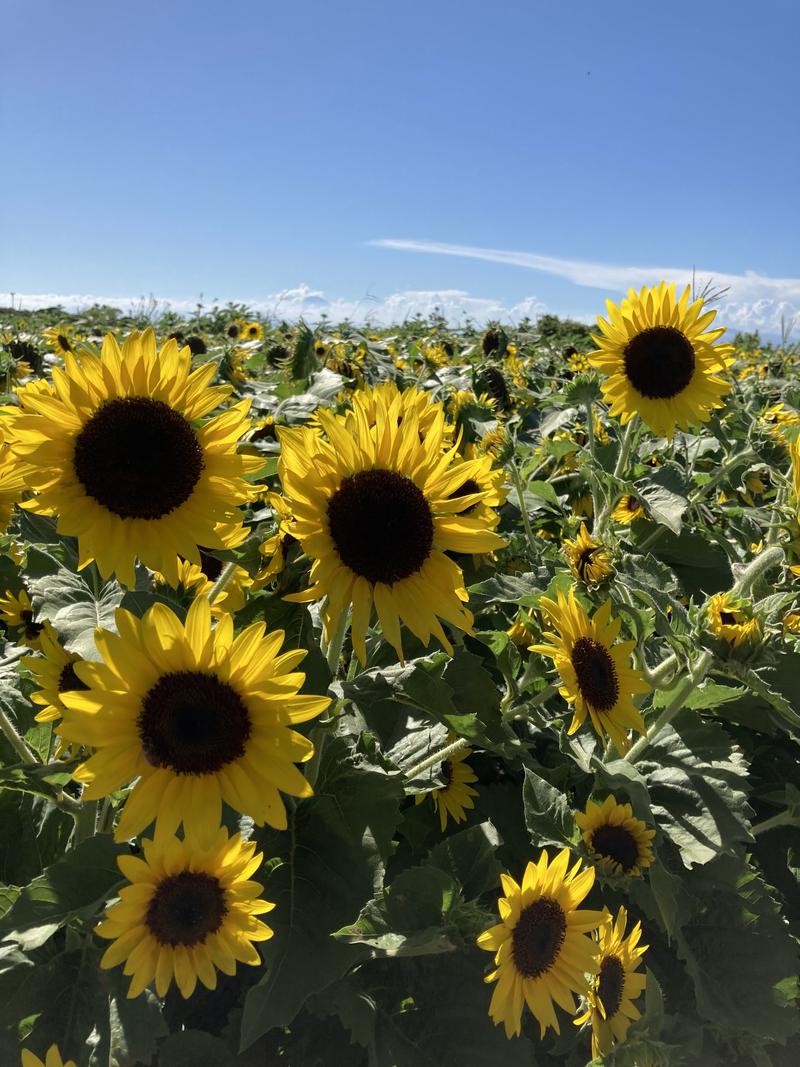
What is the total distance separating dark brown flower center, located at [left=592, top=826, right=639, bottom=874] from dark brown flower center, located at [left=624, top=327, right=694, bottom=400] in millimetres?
1751

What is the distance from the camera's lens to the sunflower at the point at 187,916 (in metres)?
1.35

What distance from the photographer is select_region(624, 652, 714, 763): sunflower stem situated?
172 centimetres

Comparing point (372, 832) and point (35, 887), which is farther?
point (372, 832)

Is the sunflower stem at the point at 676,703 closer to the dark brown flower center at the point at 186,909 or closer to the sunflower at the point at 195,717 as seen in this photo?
the sunflower at the point at 195,717

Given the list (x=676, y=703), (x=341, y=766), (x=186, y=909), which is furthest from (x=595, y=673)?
(x=186, y=909)

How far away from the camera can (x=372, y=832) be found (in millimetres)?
1520

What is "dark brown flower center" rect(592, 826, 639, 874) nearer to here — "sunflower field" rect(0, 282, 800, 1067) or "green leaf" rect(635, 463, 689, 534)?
"sunflower field" rect(0, 282, 800, 1067)

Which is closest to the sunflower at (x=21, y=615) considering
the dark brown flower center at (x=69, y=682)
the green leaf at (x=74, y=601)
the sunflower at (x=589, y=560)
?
the green leaf at (x=74, y=601)

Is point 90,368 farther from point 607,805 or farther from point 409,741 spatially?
point 607,805

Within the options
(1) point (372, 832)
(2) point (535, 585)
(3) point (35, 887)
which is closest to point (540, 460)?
(2) point (535, 585)

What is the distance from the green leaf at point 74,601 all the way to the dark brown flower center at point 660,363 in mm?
2167

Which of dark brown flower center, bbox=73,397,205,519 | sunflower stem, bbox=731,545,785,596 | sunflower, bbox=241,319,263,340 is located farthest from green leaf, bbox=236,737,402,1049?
sunflower, bbox=241,319,263,340

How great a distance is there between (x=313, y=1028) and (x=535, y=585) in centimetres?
125

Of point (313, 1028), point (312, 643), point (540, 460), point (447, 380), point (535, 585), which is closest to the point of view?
point (312, 643)
